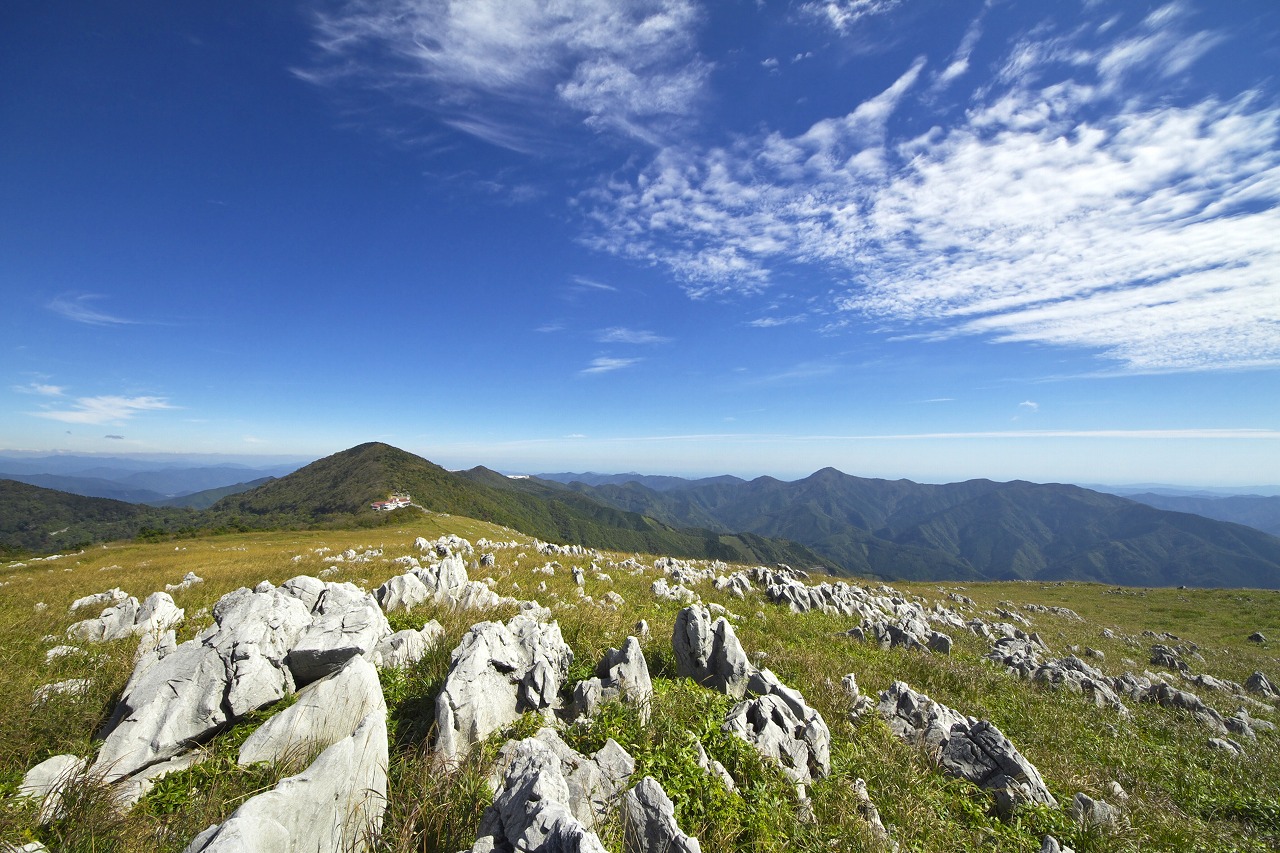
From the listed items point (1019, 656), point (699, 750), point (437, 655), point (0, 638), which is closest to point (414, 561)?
point (0, 638)

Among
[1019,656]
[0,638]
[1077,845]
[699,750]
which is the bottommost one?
[1019,656]

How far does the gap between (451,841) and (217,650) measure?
5.75 metres

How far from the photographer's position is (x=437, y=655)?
923 centimetres

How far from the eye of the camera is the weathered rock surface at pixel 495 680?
7.25 meters

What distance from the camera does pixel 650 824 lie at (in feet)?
17.6

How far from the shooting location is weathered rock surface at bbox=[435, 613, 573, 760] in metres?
7.25

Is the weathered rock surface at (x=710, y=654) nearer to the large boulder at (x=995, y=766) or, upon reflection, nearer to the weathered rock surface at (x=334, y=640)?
the large boulder at (x=995, y=766)

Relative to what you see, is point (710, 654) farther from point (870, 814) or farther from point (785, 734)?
point (870, 814)

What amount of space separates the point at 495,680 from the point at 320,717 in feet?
8.42

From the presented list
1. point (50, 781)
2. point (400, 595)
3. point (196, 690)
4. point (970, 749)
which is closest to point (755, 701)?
point (970, 749)

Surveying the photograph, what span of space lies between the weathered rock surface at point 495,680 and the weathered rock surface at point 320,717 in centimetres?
104

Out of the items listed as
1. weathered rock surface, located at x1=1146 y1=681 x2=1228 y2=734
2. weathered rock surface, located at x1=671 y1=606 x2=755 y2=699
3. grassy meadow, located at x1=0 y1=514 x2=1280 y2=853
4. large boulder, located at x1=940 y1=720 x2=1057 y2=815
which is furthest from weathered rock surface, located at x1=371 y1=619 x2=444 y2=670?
weathered rock surface, located at x1=1146 y1=681 x2=1228 y2=734

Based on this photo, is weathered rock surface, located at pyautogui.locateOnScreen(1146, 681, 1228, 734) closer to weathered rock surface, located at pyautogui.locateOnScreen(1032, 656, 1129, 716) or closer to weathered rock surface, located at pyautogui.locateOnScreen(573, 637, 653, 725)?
weathered rock surface, located at pyautogui.locateOnScreen(1032, 656, 1129, 716)

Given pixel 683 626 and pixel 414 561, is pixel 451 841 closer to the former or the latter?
pixel 683 626
